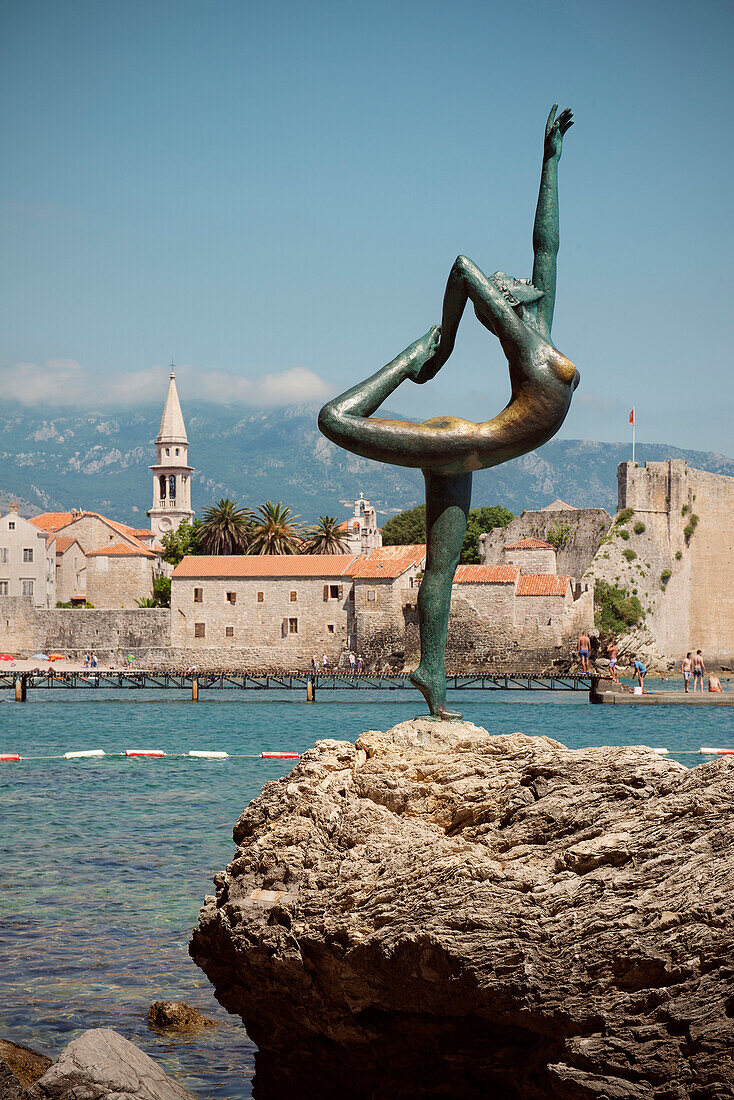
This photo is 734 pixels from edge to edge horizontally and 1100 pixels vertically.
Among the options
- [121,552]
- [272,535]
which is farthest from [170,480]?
[272,535]

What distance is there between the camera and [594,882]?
4.21 meters

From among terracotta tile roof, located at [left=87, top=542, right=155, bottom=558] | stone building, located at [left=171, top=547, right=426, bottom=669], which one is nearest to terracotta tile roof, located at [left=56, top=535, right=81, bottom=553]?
terracotta tile roof, located at [left=87, top=542, right=155, bottom=558]

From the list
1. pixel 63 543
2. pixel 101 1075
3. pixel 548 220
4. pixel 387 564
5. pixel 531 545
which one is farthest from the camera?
pixel 63 543

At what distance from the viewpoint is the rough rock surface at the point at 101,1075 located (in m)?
4.48

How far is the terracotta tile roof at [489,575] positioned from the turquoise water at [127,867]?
83.7ft

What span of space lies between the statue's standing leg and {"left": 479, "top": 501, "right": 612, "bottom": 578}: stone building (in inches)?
2242

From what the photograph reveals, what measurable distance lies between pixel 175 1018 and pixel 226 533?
63581 millimetres

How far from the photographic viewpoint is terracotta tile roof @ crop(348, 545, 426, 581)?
2327 inches

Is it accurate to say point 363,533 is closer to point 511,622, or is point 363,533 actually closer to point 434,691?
point 511,622

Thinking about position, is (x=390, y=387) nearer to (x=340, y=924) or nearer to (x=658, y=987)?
(x=340, y=924)

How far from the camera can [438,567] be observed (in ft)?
19.4

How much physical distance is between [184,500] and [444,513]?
315ft

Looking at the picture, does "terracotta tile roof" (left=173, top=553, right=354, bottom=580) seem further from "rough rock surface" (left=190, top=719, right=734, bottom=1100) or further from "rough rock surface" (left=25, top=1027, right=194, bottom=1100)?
"rough rock surface" (left=25, top=1027, right=194, bottom=1100)

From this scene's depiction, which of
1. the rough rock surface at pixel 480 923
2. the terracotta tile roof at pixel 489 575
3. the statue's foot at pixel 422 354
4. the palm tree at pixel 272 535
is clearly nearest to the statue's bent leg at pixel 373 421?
the statue's foot at pixel 422 354
